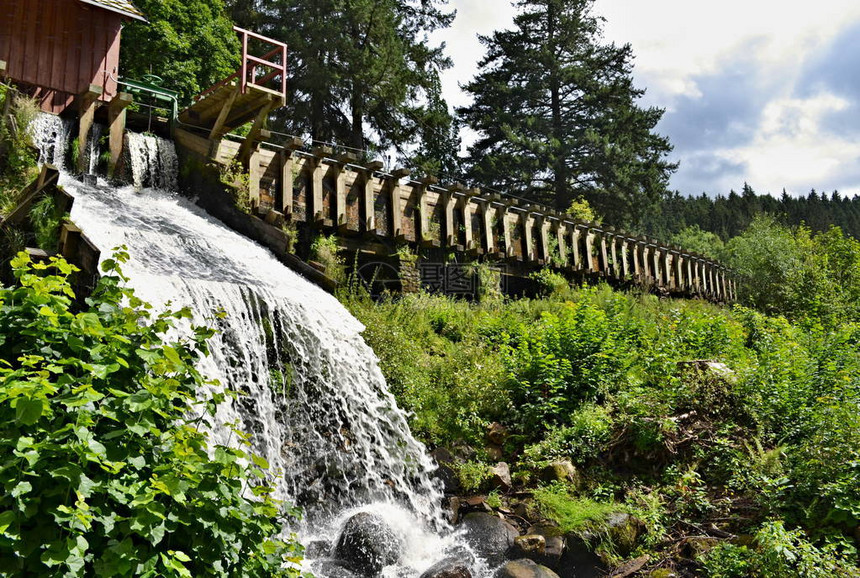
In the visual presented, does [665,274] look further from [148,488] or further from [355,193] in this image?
[148,488]

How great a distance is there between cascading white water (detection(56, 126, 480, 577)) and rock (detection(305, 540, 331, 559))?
0.27 metres

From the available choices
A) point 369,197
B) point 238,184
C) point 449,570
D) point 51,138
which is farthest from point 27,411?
point 369,197

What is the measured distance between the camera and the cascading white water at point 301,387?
23.4 ft

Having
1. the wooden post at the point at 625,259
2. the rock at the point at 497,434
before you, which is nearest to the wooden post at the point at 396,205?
the rock at the point at 497,434

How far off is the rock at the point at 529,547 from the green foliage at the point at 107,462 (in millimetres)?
2989

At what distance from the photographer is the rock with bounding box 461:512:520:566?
6.64 meters

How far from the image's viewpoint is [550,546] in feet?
21.5

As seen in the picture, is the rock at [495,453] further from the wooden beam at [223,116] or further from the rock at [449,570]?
the wooden beam at [223,116]

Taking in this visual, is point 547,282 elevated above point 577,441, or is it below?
above

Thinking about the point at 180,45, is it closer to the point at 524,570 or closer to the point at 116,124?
the point at 116,124

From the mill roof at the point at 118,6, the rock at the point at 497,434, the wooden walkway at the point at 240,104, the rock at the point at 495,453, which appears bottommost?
the rock at the point at 495,453

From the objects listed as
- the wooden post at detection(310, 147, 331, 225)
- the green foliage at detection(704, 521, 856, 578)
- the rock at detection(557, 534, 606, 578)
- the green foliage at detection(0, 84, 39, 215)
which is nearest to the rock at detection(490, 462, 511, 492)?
the rock at detection(557, 534, 606, 578)

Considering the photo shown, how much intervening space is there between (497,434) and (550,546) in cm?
196

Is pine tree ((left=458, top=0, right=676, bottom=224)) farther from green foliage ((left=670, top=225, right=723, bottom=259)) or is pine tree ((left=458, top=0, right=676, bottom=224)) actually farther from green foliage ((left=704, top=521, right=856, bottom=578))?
green foliage ((left=704, top=521, right=856, bottom=578))
